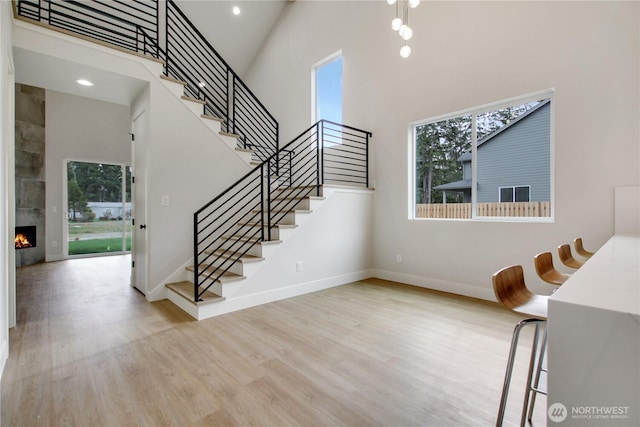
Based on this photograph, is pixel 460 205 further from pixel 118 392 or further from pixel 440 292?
pixel 118 392

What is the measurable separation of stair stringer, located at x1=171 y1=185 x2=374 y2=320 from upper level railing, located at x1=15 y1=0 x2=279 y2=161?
1.66 m

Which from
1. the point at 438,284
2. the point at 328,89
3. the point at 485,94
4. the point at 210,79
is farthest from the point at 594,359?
the point at 210,79

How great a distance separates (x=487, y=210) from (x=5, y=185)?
15.3 feet

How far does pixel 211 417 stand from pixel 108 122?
8.11 meters

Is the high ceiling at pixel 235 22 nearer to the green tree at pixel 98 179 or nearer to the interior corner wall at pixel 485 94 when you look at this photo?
the interior corner wall at pixel 485 94

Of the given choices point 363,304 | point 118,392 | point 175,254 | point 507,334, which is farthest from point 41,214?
point 507,334

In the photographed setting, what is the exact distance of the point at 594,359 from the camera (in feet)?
2.27

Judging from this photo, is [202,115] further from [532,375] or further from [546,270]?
[532,375]

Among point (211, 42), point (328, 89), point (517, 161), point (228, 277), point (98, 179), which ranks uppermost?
point (211, 42)

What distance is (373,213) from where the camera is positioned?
4875mm

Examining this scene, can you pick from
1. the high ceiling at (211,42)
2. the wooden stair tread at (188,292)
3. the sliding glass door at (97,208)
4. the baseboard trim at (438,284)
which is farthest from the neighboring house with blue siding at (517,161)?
the sliding glass door at (97,208)

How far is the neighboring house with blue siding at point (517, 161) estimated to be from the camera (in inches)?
130

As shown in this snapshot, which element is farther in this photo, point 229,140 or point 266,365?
point 229,140

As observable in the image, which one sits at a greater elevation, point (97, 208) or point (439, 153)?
point (439, 153)
